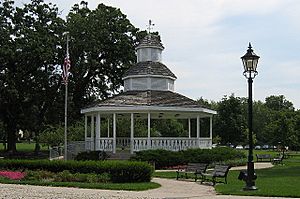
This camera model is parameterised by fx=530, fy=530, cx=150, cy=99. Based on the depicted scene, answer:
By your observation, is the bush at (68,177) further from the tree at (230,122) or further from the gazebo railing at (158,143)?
the tree at (230,122)

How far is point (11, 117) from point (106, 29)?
42.0ft

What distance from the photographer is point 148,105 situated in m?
36.4

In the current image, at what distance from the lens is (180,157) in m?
34.0

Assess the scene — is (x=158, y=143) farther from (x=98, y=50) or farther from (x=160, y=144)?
(x=98, y=50)

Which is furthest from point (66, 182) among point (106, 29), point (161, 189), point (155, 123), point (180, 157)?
point (155, 123)

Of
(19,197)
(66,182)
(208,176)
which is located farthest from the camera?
(208,176)

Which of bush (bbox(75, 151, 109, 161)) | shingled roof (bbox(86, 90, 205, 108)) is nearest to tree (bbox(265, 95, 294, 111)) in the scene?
shingled roof (bbox(86, 90, 205, 108))

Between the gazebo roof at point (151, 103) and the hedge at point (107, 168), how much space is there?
37.6 feet

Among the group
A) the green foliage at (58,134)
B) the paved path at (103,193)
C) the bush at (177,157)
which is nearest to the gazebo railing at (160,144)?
the bush at (177,157)

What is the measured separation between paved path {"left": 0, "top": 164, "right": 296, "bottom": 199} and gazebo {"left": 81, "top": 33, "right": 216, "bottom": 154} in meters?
14.6

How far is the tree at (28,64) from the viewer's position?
48.2 m

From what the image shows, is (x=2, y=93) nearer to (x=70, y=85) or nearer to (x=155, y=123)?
(x=70, y=85)

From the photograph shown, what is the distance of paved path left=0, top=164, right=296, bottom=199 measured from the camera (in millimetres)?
17391

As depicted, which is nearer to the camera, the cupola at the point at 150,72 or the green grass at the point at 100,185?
the green grass at the point at 100,185
